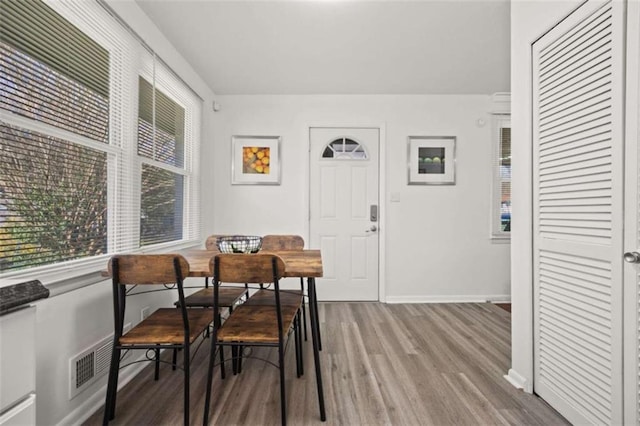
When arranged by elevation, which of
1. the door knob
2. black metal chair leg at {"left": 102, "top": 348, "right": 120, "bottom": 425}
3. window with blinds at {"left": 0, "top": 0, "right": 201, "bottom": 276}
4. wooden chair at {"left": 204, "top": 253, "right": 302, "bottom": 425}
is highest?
window with blinds at {"left": 0, "top": 0, "right": 201, "bottom": 276}

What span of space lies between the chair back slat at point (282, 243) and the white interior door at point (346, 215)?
113cm

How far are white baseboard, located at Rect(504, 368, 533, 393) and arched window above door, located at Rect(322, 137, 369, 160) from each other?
98.4 inches

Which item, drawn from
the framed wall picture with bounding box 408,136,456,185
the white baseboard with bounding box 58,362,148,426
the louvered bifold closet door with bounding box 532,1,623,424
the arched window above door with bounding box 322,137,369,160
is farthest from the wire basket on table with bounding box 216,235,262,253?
the framed wall picture with bounding box 408,136,456,185

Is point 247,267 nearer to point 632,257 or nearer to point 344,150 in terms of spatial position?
point 632,257

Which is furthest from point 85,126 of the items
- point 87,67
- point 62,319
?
point 62,319

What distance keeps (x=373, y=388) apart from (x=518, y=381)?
0.89 m

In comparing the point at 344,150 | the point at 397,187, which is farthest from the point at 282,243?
the point at 397,187

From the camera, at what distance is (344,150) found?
3.74 m

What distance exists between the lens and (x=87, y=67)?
1.74m

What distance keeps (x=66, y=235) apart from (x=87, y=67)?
36.7 inches

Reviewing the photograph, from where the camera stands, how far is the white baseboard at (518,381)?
184cm

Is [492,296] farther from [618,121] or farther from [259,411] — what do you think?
[259,411]

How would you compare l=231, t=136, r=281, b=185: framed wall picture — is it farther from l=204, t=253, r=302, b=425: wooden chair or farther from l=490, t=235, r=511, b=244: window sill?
l=490, t=235, r=511, b=244: window sill

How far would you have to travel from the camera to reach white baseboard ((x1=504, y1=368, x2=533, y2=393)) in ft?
6.04
